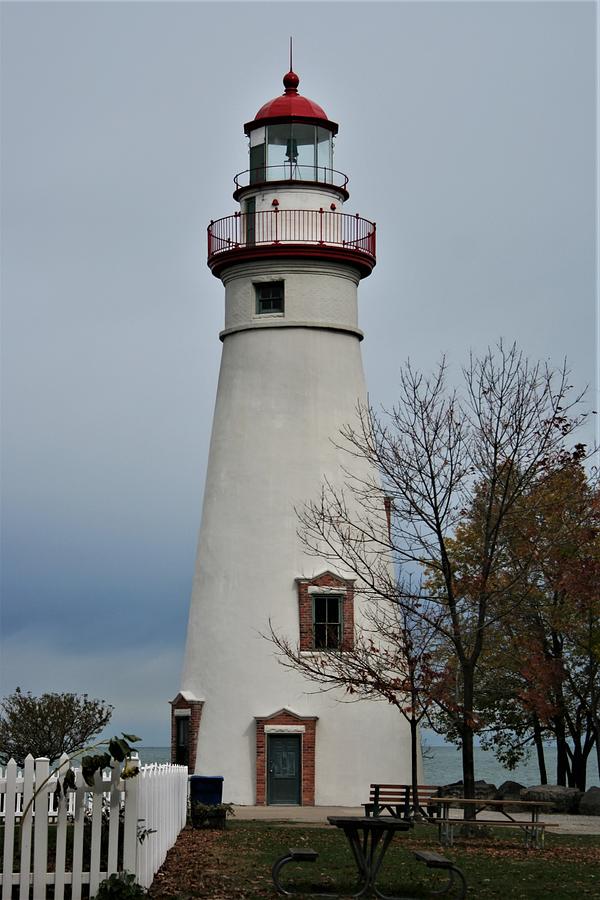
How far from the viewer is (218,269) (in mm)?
36500

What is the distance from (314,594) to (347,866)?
15.8m

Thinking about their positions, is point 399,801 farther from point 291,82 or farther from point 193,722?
point 291,82

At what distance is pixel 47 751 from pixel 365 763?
7492 millimetres

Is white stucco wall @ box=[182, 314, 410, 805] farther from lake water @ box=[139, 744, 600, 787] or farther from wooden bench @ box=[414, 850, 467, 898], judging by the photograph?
lake water @ box=[139, 744, 600, 787]

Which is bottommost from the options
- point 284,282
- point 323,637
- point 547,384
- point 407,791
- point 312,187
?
point 407,791

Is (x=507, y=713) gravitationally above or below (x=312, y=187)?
below

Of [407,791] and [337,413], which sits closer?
[407,791]

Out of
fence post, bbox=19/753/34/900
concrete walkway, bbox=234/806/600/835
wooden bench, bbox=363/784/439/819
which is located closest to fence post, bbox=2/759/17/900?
fence post, bbox=19/753/34/900

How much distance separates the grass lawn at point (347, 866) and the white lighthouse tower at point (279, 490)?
354 inches

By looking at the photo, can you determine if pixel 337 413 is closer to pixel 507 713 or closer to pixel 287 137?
pixel 287 137

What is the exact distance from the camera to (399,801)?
3031cm

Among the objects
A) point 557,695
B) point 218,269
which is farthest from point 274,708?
point 218,269

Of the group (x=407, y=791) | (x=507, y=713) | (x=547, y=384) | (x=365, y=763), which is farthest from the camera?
(x=507, y=713)

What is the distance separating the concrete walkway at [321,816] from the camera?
2796cm
